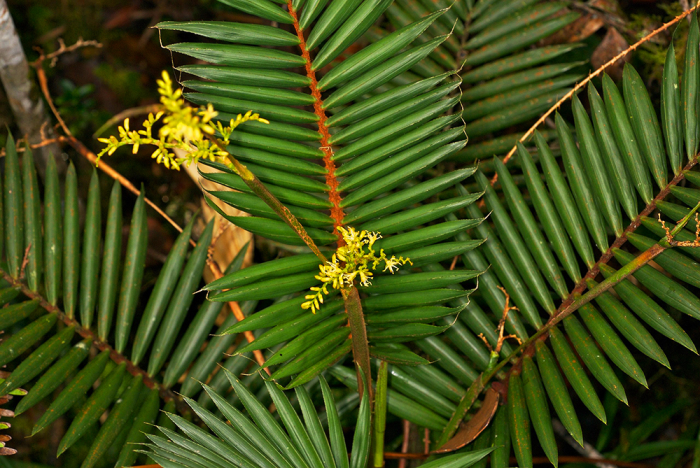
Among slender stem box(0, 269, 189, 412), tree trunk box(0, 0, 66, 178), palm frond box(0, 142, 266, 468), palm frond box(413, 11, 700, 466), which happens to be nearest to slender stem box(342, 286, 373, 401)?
palm frond box(413, 11, 700, 466)

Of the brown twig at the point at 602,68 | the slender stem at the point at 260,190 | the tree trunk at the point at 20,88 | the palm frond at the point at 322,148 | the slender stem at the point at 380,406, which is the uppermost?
the brown twig at the point at 602,68

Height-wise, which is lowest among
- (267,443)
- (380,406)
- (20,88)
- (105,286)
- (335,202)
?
(267,443)

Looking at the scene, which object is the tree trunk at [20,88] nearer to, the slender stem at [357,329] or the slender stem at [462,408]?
the slender stem at [357,329]

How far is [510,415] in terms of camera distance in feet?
3.43

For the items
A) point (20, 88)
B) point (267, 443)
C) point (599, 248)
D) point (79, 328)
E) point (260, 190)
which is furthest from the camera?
point (20, 88)

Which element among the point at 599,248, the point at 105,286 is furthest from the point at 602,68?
the point at 105,286

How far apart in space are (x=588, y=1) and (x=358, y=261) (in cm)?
122

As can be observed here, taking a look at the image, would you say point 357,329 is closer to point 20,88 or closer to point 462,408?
point 462,408

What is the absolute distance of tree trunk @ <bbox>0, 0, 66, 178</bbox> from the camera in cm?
131

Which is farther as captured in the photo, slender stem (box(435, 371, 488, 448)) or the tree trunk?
the tree trunk

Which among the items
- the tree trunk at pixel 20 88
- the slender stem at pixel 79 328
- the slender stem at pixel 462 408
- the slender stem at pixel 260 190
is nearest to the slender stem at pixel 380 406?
the slender stem at pixel 462 408

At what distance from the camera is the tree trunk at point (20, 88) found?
1.31 meters

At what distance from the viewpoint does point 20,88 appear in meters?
1.44

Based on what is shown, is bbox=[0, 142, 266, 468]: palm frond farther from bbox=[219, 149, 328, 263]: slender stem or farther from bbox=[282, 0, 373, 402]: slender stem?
bbox=[219, 149, 328, 263]: slender stem
